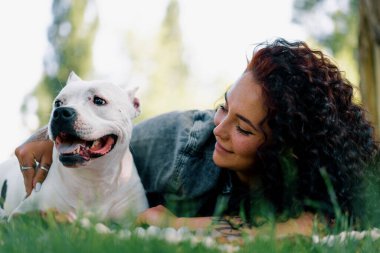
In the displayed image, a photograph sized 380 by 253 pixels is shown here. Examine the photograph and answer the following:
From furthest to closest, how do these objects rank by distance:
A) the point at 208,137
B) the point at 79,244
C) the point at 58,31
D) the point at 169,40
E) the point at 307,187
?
1. the point at 169,40
2. the point at 58,31
3. the point at 208,137
4. the point at 307,187
5. the point at 79,244

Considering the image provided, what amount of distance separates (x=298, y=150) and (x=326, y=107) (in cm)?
30

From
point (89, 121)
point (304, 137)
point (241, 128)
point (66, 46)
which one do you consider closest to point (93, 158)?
point (89, 121)

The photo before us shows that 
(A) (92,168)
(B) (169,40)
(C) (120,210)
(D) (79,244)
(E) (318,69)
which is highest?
(E) (318,69)

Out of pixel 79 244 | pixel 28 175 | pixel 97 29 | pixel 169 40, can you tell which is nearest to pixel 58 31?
pixel 97 29

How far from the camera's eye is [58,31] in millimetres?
25016

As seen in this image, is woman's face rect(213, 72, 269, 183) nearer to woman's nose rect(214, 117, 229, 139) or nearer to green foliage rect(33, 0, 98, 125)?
woman's nose rect(214, 117, 229, 139)

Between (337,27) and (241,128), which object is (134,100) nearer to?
(241,128)

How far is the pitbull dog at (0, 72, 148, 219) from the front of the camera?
12.6 feet

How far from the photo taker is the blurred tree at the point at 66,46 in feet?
79.4

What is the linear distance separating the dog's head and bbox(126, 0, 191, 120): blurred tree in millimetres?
23466

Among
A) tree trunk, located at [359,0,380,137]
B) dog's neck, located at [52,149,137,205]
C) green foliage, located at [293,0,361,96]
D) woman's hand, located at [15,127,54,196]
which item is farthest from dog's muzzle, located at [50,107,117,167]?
green foliage, located at [293,0,361,96]

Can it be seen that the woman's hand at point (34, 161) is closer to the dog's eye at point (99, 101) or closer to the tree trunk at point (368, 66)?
the dog's eye at point (99, 101)

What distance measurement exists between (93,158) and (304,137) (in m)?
1.23

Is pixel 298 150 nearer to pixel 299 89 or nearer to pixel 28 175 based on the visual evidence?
pixel 299 89
